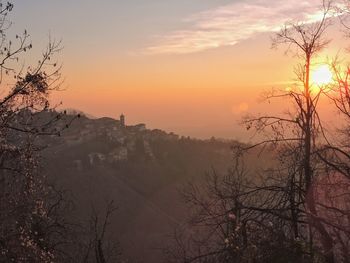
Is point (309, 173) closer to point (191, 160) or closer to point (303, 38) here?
point (303, 38)

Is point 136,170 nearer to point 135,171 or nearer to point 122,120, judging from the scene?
point 135,171

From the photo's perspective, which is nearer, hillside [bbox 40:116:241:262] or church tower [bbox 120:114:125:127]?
hillside [bbox 40:116:241:262]

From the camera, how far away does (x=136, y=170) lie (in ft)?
346

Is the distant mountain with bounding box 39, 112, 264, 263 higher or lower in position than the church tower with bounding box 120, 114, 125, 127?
lower

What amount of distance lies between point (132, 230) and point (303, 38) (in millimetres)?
68556

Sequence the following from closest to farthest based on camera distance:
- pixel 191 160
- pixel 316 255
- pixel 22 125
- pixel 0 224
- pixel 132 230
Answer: pixel 22 125 < pixel 0 224 < pixel 316 255 < pixel 132 230 < pixel 191 160

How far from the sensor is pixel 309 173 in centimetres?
1120

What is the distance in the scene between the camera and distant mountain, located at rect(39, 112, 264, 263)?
251 ft

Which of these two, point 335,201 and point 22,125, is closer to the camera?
point 22,125

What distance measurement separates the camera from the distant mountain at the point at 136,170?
76.6m

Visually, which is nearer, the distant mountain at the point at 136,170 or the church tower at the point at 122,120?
the distant mountain at the point at 136,170

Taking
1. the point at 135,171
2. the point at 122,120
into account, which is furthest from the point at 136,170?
the point at 122,120

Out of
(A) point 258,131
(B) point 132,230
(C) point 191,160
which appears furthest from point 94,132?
(A) point 258,131

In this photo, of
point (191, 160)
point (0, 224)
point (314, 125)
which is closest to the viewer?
point (0, 224)
